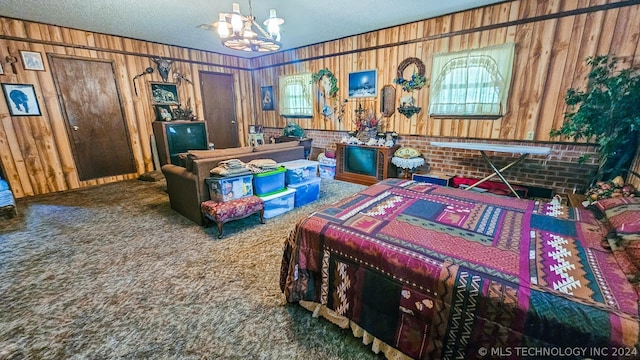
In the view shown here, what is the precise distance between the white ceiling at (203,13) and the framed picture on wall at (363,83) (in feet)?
2.32

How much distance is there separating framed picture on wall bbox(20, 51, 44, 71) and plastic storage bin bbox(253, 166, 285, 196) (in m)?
4.11

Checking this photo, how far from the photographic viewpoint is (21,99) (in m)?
3.79

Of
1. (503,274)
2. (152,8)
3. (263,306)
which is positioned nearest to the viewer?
(503,274)

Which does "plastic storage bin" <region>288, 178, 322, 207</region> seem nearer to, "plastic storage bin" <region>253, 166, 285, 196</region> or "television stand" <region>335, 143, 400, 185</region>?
"plastic storage bin" <region>253, 166, 285, 196</region>

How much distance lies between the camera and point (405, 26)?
13.2 ft

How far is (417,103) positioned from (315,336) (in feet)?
12.5

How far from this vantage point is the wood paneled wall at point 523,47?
2.78 m

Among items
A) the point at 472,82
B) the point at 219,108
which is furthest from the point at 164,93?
the point at 472,82

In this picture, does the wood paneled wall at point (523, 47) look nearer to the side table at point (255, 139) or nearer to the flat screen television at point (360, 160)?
the flat screen television at point (360, 160)

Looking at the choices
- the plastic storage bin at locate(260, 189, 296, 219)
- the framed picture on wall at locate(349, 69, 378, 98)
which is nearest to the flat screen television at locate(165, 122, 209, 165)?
the plastic storage bin at locate(260, 189, 296, 219)

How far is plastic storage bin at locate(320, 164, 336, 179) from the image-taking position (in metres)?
4.95

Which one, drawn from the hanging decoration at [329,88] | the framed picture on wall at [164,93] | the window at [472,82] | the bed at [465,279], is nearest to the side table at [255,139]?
the framed picture on wall at [164,93]

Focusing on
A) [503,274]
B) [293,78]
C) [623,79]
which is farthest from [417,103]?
[503,274]

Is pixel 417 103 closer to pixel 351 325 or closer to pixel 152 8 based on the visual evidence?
pixel 351 325
